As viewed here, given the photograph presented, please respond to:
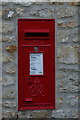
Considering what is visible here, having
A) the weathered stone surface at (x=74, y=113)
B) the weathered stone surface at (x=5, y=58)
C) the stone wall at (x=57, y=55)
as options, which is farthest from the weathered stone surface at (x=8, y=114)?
the weathered stone surface at (x=74, y=113)

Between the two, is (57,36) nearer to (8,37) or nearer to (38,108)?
(8,37)

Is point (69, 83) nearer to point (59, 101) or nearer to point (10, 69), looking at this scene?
point (59, 101)

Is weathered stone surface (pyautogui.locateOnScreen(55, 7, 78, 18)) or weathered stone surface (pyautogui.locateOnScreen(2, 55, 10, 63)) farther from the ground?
weathered stone surface (pyautogui.locateOnScreen(55, 7, 78, 18))

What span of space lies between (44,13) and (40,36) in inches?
14.0

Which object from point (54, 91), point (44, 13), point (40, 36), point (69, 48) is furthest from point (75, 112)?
point (44, 13)

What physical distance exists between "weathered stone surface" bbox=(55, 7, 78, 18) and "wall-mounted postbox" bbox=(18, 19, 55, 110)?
15 centimetres

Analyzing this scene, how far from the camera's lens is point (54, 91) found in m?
4.53

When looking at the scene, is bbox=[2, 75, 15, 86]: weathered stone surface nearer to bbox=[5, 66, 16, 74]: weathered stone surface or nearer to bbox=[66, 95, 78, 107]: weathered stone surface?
bbox=[5, 66, 16, 74]: weathered stone surface

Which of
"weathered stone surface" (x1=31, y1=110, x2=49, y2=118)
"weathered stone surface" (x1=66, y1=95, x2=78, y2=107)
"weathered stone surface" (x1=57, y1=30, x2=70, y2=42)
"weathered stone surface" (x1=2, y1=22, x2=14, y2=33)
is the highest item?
"weathered stone surface" (x1=2, y1=22, x2=14, y2=33)

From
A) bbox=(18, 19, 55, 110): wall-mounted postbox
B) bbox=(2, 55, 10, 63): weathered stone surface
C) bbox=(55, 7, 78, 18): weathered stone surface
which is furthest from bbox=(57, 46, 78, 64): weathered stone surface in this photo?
bbox=(2, 55, 10, 63): weathered stone surface

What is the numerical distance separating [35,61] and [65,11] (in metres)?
0.89

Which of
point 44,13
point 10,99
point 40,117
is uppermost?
point 44,13

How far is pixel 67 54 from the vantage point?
4508mm

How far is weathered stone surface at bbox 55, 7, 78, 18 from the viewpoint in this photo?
4.48 m
